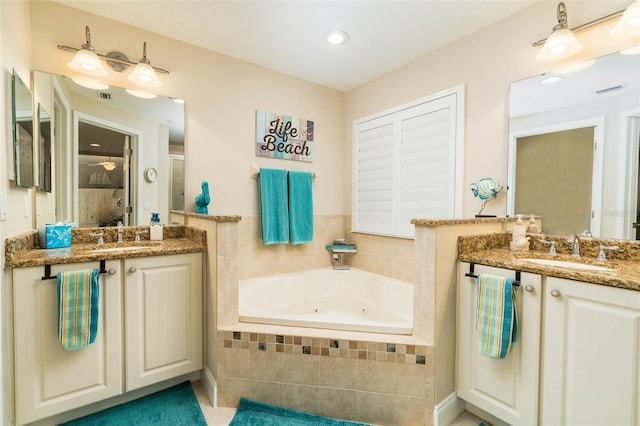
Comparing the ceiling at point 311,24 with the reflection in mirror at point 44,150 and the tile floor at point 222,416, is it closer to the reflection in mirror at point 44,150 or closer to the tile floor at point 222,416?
the reflection in mirror at point 44,150

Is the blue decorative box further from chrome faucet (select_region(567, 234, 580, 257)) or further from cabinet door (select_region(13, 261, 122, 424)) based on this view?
chrome faucet (select_region(567, 234, 580, 257))

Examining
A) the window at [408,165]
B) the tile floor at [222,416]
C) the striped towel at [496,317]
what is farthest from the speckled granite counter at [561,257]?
the tile floor at [222,416]

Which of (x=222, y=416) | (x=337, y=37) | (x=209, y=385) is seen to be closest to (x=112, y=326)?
(x=209, y=385)

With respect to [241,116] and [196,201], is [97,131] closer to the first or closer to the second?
[196,201]

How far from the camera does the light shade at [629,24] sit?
4.68 ft

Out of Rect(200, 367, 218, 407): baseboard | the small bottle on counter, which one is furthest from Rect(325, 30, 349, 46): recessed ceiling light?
Rect(200, 367, 218, 407): baseboard

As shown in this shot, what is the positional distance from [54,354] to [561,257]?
277 cm

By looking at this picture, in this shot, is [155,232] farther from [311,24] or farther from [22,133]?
[311,24]

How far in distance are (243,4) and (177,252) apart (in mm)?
1642

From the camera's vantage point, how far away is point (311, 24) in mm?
2105

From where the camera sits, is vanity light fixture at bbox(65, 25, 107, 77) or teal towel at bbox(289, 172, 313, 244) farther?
teal towel at bbox(289, 172, 313, 244)

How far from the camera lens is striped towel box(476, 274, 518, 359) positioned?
1403 mm

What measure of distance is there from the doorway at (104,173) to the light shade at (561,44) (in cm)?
277

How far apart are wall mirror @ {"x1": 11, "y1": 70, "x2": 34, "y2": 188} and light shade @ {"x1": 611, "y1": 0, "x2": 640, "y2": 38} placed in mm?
3071
